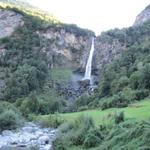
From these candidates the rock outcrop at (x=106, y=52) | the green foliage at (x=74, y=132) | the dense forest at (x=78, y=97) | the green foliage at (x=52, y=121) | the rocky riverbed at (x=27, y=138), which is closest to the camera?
the dense forest at (x=78, y=97)

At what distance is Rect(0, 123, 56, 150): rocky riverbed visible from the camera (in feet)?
197

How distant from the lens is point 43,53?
540ft

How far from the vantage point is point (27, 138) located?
67812mm

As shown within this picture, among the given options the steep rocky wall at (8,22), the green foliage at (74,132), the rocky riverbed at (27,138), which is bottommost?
the rocky riverbed at (27,138)

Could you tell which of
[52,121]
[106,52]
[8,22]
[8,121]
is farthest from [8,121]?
[8,22]

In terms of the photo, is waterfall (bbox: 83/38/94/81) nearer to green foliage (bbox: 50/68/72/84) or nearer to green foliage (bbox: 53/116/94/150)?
green foliage (bbox: 50/68/72/84)

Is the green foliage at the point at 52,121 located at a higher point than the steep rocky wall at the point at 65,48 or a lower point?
lower

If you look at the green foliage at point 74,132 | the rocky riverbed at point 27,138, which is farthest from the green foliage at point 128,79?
the green foliage at point 74,132

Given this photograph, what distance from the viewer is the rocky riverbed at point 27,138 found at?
2363 inches

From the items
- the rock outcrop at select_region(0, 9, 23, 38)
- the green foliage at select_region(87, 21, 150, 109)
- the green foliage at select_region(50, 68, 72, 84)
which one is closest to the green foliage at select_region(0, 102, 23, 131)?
the green foliage at select_region(87, 21, 150, 109)

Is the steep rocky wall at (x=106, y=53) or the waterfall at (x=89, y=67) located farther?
the steep rocky wall at (x=106, y=53)

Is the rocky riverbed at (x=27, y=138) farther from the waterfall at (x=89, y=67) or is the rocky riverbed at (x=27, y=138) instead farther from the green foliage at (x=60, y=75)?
the waterfall at (x=89, y=67)

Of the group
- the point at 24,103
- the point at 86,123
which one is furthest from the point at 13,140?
the point at 24,103

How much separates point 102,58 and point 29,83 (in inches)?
1492
